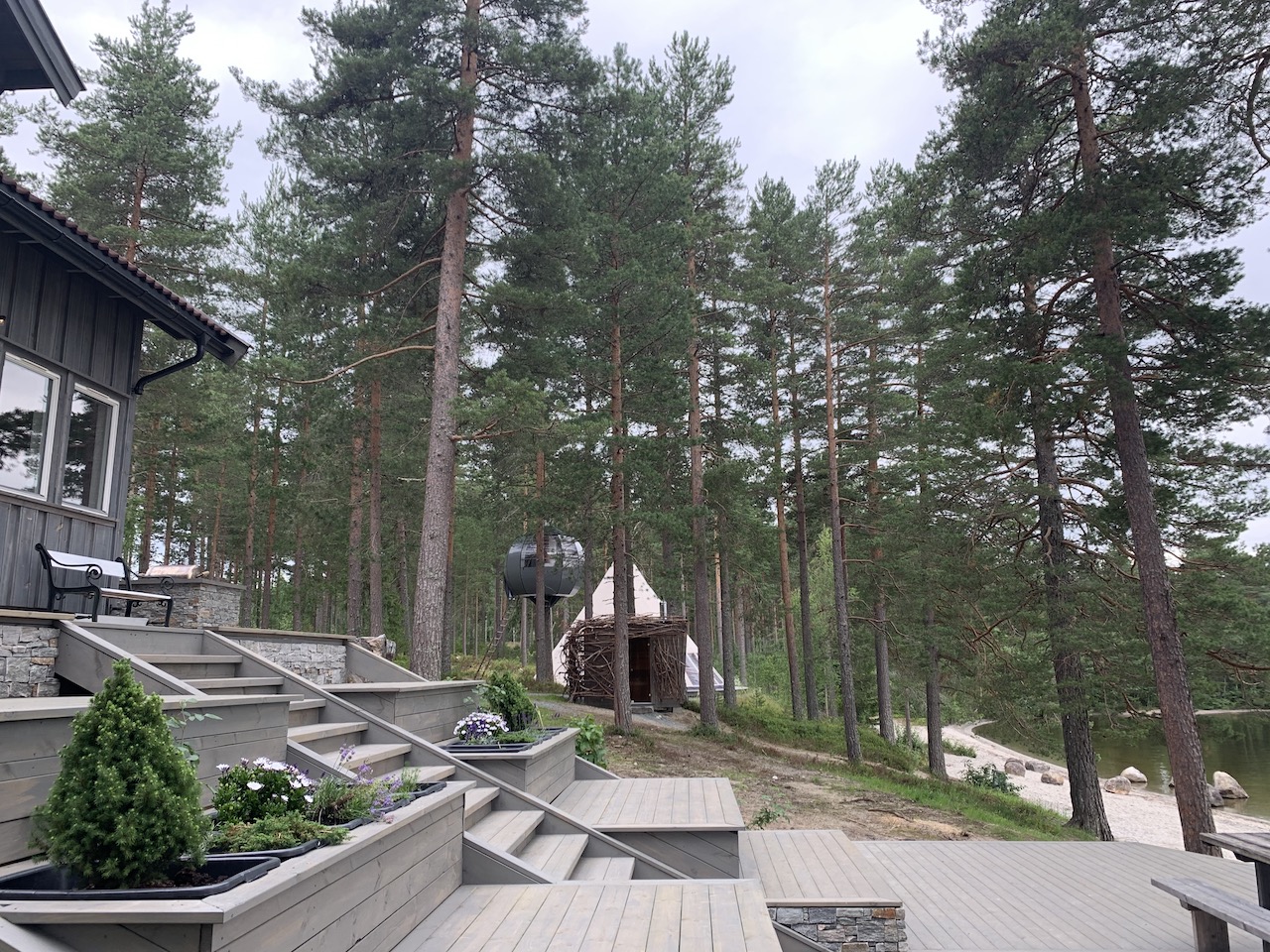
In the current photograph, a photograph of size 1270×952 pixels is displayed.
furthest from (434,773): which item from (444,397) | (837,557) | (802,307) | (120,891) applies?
(802,307)

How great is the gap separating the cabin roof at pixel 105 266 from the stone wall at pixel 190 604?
2.44 metres

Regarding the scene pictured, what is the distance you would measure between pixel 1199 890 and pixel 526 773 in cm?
452

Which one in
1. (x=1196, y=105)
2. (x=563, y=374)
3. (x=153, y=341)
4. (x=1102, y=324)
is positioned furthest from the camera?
(x=153, y=341)

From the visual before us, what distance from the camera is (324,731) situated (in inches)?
199

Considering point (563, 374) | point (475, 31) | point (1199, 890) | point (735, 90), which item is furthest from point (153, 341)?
point (1199, 890)

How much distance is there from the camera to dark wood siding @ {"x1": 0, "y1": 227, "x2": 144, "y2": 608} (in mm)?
5953

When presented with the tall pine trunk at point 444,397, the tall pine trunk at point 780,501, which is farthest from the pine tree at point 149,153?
the tall pine trunk at point 780,501

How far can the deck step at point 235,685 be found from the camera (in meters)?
4.85

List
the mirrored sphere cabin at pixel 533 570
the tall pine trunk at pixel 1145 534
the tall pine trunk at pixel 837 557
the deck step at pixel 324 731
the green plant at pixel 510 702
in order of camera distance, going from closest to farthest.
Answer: the deck step at pixel 324 731 < the green plant at pixel 510 702 < the tall pine trunk at pixel 1145 534 < the tall pine trunk at pixel 837 557 < the mirrored sphere cabin at pixel 533 570

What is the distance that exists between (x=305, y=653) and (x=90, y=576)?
212 centimetres

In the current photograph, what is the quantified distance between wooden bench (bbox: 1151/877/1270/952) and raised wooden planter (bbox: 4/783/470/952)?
179 inches

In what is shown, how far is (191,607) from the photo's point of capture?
22.4ft

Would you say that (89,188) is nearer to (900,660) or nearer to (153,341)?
(153,341)

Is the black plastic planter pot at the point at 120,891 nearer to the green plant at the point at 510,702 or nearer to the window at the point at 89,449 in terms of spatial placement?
the green plant at the point at 510,702
